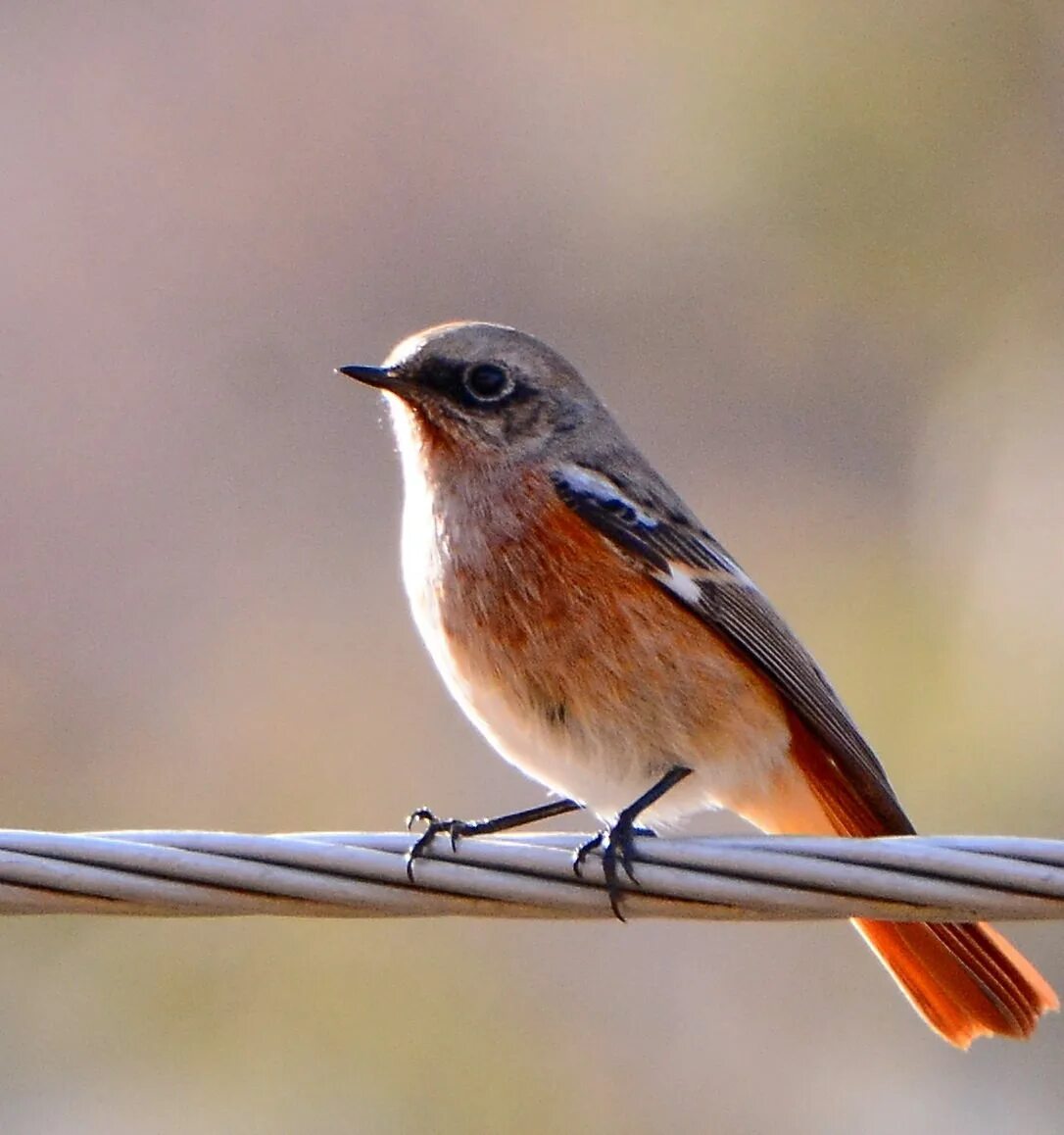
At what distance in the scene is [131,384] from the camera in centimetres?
1223

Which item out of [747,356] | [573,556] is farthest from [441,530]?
[747,356]

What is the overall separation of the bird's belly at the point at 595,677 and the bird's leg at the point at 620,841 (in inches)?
1.4

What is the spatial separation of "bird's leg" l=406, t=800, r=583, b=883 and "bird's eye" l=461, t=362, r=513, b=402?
111cm

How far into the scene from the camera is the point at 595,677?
433cm

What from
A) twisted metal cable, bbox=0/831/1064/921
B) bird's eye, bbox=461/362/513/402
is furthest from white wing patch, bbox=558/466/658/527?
twisted metal cable, bbox=0/831/1064/921

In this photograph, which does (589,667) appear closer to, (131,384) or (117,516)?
(117,516)

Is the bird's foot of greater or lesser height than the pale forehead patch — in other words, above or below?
below

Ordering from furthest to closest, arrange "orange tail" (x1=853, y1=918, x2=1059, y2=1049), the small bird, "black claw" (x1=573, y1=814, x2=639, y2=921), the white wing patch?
the white wing patch, the small bird, "orange tail" (x1=853, y1=918, x2=1059, y2=1049), "black claw" (x1=573, y1=814, x2=639, y2=921)

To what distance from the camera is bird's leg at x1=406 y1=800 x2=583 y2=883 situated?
9.98ft

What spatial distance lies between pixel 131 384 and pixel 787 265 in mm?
4344

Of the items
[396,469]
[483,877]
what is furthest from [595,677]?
[396,469]

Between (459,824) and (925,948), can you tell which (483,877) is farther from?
(925,948)

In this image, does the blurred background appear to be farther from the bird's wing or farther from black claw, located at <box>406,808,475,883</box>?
black claw, located at <box>406,808,475,883</box>

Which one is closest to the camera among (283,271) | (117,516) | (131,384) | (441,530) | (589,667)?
(589,667)
